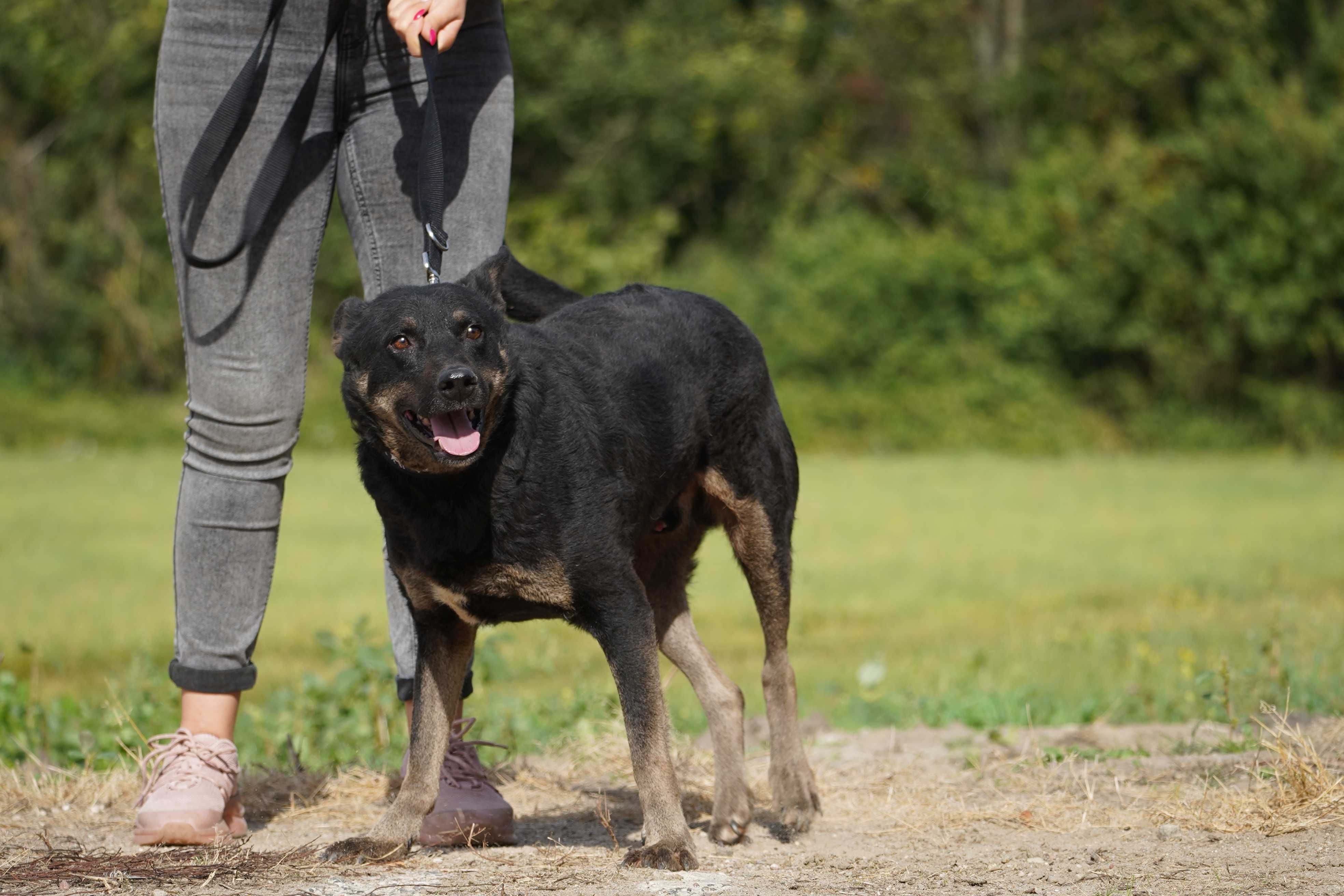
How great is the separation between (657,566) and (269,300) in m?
1.32

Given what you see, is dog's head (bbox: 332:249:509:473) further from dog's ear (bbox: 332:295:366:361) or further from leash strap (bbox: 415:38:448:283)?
leash strap (bbox: 415:38:448:283)

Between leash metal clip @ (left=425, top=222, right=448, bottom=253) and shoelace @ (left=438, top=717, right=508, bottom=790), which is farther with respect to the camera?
shoelace @ (left=438, top=717, right=508, bottom=790)

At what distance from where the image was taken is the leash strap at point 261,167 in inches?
145

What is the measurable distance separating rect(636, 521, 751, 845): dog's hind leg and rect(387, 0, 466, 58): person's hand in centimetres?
152

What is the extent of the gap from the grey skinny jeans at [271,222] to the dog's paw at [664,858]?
792mm

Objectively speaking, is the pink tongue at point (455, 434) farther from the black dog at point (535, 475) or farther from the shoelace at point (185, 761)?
the shoelace at point (185, 761)

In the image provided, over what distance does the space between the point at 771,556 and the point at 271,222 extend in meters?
1.63

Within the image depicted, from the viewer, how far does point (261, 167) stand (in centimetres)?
380

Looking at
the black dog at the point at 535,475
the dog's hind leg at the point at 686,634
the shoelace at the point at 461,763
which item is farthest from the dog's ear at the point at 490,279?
the shoelace at the point at 461,763

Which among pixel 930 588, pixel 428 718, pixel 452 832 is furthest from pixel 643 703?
pixel 930 588

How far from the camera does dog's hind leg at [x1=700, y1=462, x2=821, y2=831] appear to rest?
13.4ft

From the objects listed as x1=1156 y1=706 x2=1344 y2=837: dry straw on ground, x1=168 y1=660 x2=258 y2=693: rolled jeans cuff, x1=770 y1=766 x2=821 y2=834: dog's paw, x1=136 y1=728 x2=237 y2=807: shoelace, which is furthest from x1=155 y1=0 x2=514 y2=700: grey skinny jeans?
x1=1156 y1=706 x2=1344 y2=837: dry straw on ground

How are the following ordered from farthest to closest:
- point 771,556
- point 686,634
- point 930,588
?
1. point 930,588
2. point 686,634
3. point 771,556

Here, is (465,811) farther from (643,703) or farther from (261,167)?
(261,167)
